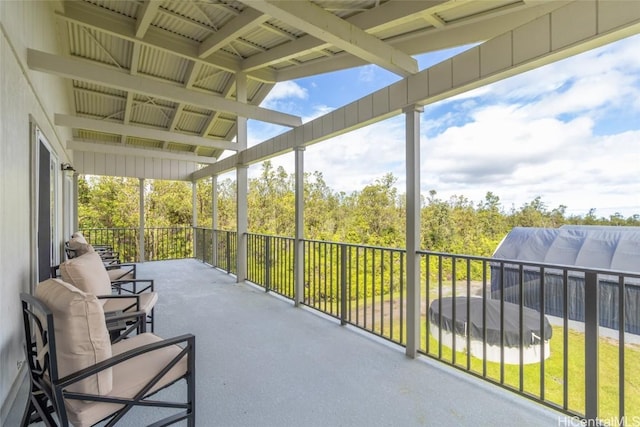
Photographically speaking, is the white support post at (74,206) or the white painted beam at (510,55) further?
the white support post at (74,206)

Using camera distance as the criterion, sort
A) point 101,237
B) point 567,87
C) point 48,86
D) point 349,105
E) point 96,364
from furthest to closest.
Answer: point 101,237
point 567,87
point 48,86
point 349,105
point 96,364

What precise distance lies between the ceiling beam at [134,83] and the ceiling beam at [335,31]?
1.92 meters

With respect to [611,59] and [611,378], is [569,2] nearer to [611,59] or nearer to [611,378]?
[611,378]

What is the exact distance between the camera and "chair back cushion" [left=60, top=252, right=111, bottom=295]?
2166 millimetres

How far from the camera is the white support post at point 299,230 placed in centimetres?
434

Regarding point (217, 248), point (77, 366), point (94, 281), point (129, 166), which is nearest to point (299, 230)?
point (94, 281)

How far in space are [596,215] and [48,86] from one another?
23.5ft

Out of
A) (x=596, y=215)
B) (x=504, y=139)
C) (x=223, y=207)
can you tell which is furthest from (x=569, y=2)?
(x=223, y=207)

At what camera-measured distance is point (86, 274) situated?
2.30 metres

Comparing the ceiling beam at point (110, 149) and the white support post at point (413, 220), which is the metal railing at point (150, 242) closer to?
the ceiling beam at point (110, 149)

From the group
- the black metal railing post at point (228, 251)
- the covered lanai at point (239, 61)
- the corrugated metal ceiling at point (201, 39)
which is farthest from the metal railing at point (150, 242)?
the covered lanai at point (239, 61)

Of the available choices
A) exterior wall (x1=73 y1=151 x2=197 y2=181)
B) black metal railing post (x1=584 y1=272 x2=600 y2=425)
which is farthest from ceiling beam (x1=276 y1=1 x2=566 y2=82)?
exterior wall (x1=73 y1=151 x2=197 y2=181)

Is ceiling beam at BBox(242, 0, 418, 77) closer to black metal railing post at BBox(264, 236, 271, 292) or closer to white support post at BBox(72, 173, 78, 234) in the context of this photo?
black metal railing post at BBox(264, 236, 271, 292)

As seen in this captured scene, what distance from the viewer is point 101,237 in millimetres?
8883
